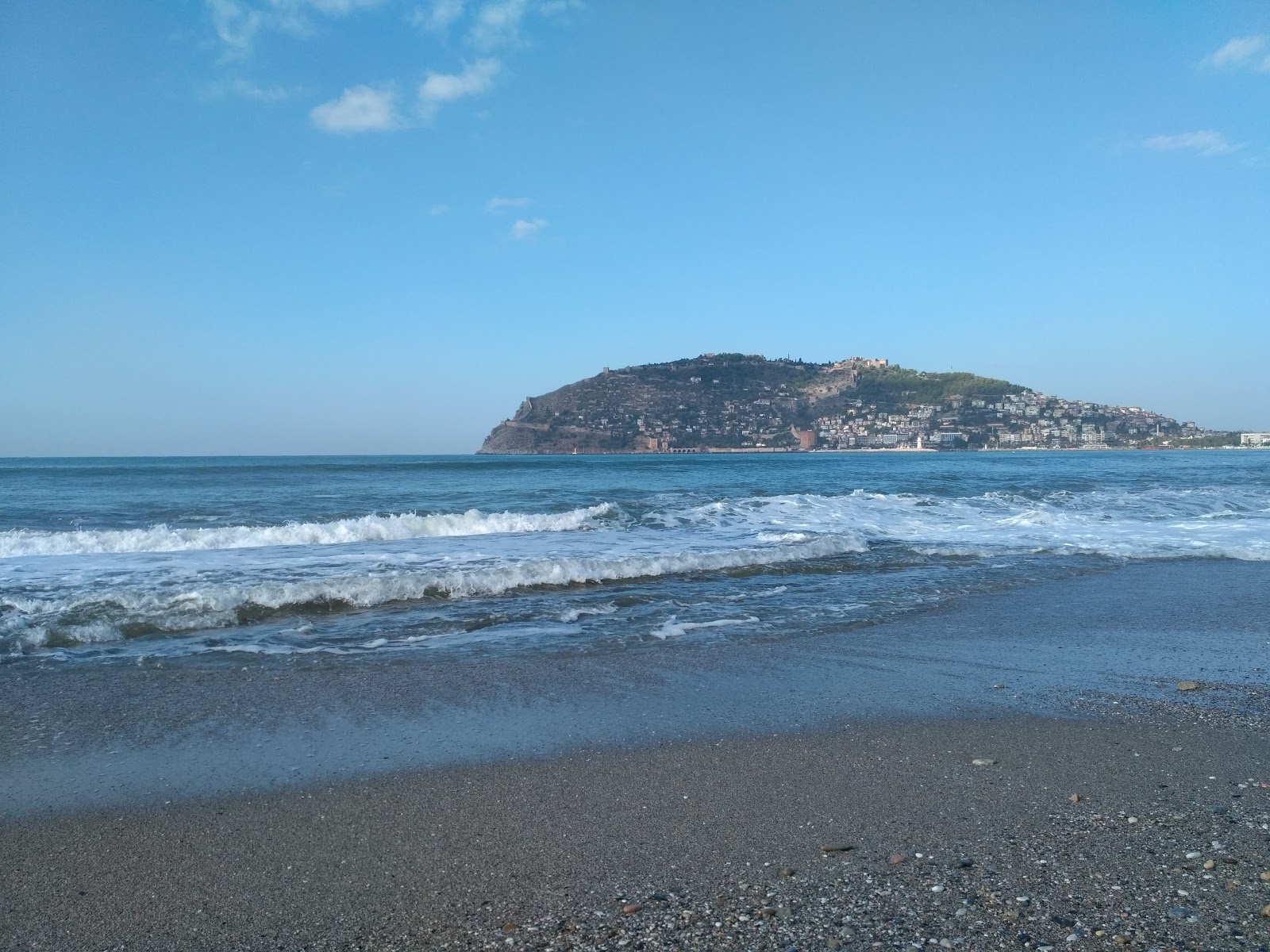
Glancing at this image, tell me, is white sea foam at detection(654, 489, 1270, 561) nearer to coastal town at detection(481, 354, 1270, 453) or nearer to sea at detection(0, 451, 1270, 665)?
sea at detection(0, 451, 1270, 665)

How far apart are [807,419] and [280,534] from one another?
85461 millimetres

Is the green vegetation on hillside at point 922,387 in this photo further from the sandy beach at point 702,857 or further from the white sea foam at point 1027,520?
the sandy beach at point 702,857

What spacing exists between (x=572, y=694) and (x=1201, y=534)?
14697 mm

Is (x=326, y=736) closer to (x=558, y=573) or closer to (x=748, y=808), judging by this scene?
(x=748, y=808)

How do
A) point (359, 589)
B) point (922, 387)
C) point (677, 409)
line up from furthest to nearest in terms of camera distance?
point (922, 387) → point (677, 409) → point (359, 589)

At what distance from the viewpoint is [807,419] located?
3784 inches

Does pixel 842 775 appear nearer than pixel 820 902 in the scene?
No

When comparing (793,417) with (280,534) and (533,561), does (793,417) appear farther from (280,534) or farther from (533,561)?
(533,561)

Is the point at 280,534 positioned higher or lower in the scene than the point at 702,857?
higher

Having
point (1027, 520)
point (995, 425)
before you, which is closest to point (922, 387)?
point (995, 425)

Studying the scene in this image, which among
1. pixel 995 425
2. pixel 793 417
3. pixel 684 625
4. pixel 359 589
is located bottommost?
pixel 684 625

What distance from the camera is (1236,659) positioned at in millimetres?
6262

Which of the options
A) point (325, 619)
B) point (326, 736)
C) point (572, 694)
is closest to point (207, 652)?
point (325, 619)

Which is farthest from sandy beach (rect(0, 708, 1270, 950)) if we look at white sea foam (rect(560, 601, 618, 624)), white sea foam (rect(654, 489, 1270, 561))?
white sea foam (rect(654, 489, 1270, 561))
